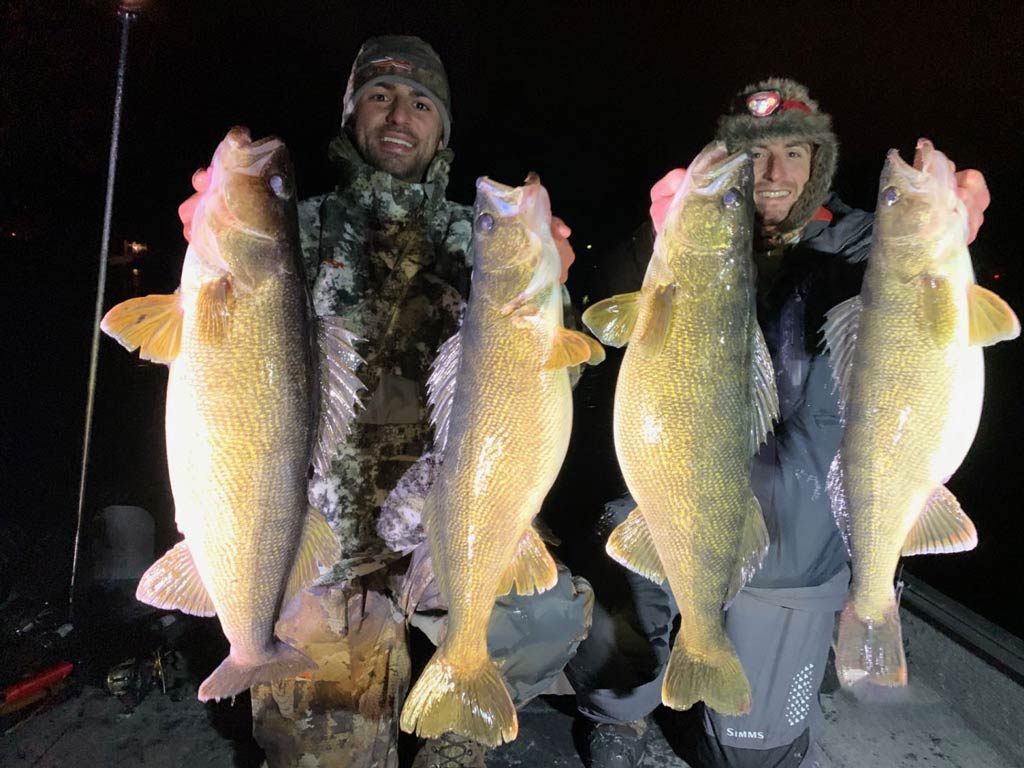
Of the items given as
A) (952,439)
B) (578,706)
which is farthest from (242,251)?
(578,706)

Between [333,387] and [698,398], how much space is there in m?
1.38

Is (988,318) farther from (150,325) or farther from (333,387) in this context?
(150,325)

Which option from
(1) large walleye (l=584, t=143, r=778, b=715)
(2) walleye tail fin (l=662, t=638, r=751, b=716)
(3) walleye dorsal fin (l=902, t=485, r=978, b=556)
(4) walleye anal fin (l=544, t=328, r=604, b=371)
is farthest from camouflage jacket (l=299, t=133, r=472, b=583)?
(3) walleye dorsal fin (l=902, t=485, r=978, b=556)

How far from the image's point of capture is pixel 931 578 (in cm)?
1005

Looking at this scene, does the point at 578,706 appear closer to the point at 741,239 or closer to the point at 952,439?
the point at 952,439

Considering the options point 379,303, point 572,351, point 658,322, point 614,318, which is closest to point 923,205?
point 658,322

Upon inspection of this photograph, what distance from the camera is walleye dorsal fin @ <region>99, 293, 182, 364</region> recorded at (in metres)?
2.08

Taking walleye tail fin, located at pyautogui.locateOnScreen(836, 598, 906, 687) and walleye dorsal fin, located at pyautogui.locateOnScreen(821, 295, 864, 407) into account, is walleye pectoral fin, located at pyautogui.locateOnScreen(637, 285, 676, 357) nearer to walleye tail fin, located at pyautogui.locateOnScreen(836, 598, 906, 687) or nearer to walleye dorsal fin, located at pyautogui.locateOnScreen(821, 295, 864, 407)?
walleye dorsal fin, located at pyautogui.locateOnScreen(821, 295, 864, 407)

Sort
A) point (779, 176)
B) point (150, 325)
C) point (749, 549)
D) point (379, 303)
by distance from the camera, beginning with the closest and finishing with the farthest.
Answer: point (150, 325), point (749, 549), point (379, 303), point (779, 176)

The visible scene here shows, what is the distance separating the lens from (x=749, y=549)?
8.12 ft

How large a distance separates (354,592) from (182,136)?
3007 centimetres

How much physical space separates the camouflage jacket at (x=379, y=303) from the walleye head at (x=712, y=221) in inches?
55.1

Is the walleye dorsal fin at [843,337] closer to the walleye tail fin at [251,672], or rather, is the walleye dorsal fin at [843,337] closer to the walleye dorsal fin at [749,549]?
the walleye dorsal fin at [749,549]

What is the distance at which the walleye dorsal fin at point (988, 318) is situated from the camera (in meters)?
2.20
